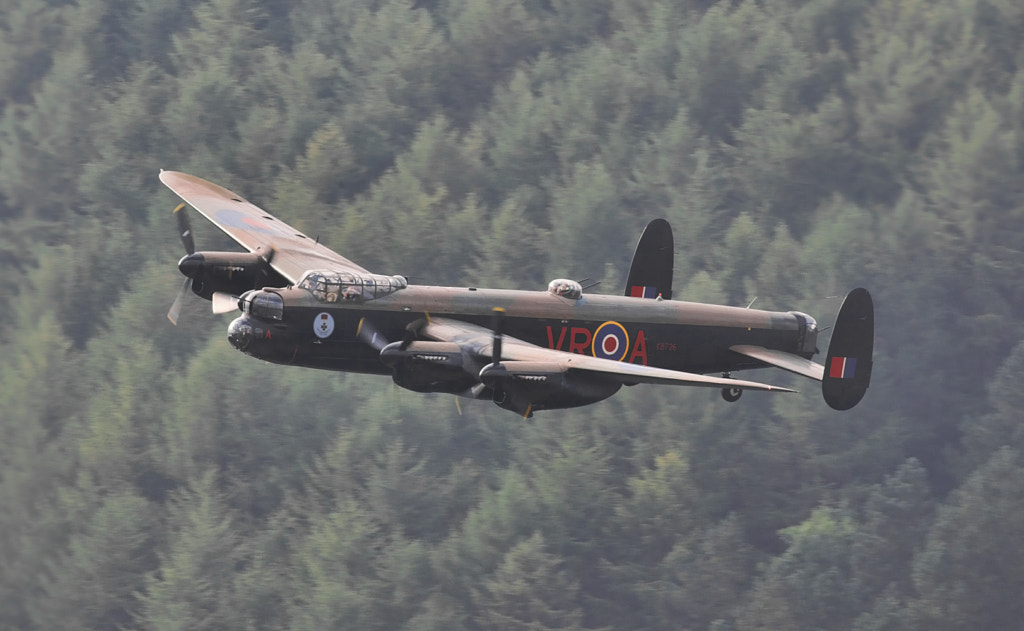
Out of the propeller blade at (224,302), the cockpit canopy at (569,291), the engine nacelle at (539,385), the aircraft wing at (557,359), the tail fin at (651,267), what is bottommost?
the engine nacelle at (539,385)

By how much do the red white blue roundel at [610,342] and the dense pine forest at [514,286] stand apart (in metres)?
44.5

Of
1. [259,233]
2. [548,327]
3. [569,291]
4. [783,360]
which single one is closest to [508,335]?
[548,327]

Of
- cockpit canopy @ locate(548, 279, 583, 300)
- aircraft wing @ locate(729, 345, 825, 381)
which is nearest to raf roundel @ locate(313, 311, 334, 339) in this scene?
cockpit canopy @ locate(548, 279, 583, 300)

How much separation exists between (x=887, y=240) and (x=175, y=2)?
195 feet

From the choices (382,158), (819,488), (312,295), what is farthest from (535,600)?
(312,295)

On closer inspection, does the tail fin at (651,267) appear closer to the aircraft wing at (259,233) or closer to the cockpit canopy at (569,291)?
the cockpit canopy at (569,291)

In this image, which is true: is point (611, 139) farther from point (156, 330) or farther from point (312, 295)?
point (312, 295)

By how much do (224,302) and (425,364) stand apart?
8983 millimetres

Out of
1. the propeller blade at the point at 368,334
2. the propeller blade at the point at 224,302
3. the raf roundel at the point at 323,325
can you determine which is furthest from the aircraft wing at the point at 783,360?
the propeller blade at the point at 224,302

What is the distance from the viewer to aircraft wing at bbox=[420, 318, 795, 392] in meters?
28.3

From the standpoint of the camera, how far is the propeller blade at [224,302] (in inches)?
1411

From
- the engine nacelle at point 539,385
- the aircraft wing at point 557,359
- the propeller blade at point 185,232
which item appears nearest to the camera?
the aircraft wing at point 557,359

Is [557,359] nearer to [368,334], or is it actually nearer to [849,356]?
[368,334]

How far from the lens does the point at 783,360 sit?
35.1 m
